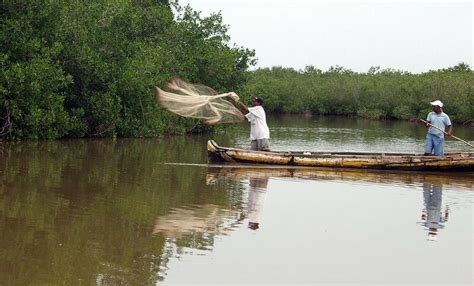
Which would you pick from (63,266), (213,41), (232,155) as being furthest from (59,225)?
(213,41)

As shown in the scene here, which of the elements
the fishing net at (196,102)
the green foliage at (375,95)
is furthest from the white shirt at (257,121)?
the green foliage at (375,95)

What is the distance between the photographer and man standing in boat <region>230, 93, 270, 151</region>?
14.9 m

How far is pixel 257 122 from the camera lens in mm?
15062

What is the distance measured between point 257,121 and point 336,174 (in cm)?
222

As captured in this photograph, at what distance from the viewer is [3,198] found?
31.5 feet

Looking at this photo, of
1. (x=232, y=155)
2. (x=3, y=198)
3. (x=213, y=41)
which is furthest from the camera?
(x=213, y=41)

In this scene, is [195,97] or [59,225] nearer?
[59,225]

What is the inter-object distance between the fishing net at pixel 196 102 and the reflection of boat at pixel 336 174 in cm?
119

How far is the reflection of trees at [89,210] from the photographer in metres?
6.22

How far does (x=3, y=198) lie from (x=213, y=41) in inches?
824

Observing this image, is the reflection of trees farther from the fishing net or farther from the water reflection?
the fishing net

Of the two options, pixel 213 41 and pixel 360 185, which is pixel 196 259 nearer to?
pixel 360 185

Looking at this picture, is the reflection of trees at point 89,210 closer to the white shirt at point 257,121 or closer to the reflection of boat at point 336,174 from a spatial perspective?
the reflection of boat at point 336,174

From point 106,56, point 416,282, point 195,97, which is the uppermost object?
point 106,56
